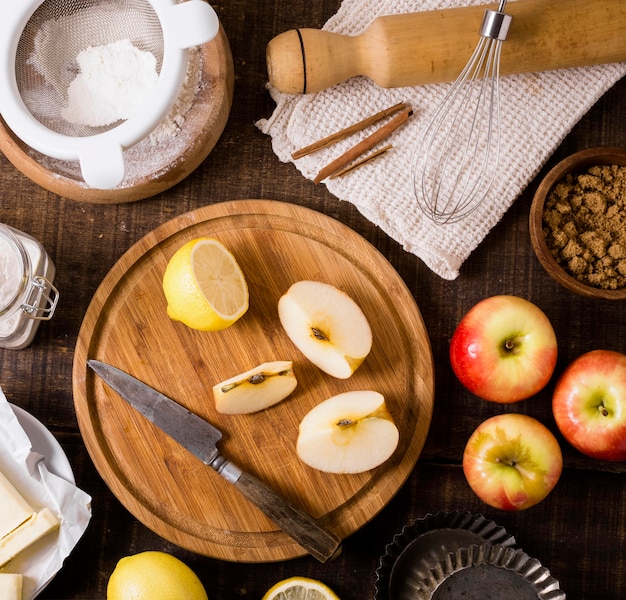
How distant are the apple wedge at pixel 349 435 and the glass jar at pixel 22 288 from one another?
1.35 feet

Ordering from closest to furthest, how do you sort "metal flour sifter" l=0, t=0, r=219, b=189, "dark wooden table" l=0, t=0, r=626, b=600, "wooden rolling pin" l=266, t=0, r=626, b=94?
"metal flour sifter" l=0, t=0, r=219, b=189 < "wooden rolling pin" l=266, t=0, r=626, b=94 < "dark wooden table" l=0, t=0, r=626, b=600

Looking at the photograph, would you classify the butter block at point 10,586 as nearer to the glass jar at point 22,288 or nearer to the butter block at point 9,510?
the butter block at point 9,510

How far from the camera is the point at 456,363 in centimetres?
101

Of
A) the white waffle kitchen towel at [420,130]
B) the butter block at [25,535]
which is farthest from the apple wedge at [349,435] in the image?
the butter block at [25,535]

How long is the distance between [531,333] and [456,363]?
0.12 m

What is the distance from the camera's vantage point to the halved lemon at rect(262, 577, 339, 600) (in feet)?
3.23

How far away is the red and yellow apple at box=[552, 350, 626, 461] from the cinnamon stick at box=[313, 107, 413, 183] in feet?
1.45

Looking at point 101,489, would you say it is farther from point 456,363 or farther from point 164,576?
point 456,363

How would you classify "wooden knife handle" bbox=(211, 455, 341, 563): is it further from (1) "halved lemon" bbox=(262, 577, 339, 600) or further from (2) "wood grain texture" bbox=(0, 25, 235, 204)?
(2) "wood grain texture" bbox=(0, 25, 235, 204)

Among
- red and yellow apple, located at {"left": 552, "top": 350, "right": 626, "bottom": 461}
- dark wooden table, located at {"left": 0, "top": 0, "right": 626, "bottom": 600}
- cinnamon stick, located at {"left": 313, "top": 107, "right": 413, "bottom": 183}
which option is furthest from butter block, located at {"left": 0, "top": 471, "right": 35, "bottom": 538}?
red and yellow apple, located at {"left": 552, "top": 350, "right": 626, "bottom": 461}

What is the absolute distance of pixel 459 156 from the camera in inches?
41.1

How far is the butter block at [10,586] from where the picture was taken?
0.93m

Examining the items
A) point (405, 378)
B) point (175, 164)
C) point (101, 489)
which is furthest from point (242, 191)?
point (101, 489)

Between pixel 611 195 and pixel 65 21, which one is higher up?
pixel 65 21
